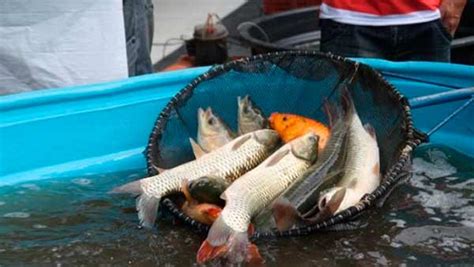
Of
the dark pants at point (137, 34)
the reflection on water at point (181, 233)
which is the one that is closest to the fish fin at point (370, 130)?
the reflection on water at point (181, 233)

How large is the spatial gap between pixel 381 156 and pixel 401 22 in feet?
Answer: 3.36

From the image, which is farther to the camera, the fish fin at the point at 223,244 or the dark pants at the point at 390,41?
the dark pants at the point at 390,41

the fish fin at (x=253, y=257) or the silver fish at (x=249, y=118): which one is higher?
the silver fish at (x=249, y=118)

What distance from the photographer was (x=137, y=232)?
3.60 m

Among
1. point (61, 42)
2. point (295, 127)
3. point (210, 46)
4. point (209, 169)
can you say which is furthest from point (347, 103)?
point (210, 46)

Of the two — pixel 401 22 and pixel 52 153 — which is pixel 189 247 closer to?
pixel 52 153

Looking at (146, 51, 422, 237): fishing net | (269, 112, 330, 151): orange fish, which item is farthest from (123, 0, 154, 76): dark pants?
(269, 112, 330, 151): orange fish

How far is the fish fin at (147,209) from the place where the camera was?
355 centimetres

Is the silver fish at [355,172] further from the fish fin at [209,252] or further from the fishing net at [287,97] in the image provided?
the fish fin at [209,252]

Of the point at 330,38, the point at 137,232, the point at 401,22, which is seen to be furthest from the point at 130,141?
the point at 401,22

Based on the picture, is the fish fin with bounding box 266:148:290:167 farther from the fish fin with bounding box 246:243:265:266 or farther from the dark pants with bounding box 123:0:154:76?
the dark pants with bounding box 123:0:154:76

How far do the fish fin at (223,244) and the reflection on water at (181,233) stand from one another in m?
0.15

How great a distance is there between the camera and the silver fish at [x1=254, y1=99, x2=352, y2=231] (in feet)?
11.0

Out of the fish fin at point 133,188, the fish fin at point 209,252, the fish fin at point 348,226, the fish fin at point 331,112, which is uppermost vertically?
the fish fin at point 331,112
